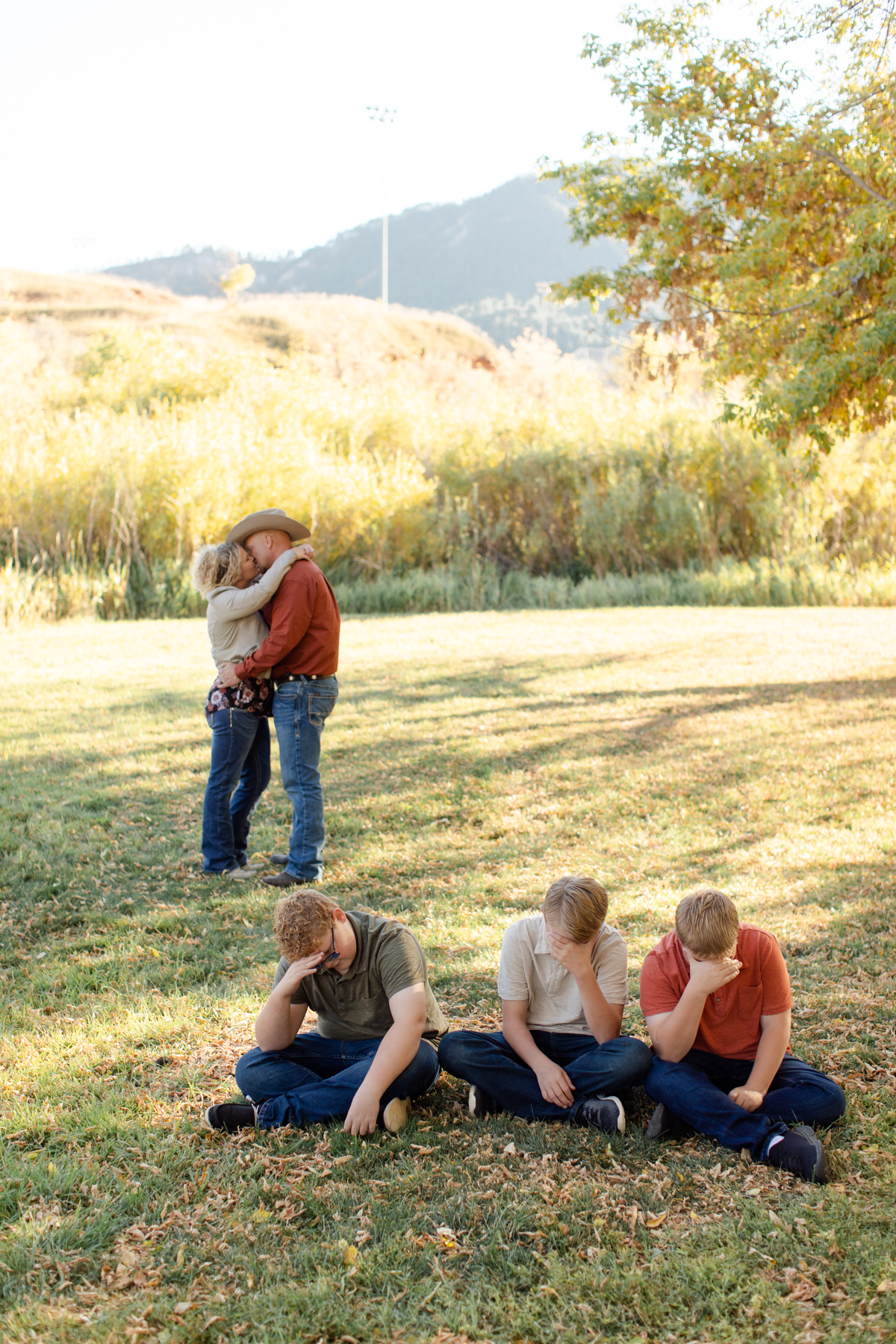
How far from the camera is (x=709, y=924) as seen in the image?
2852mm

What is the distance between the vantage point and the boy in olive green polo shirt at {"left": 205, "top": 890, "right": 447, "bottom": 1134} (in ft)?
9.75

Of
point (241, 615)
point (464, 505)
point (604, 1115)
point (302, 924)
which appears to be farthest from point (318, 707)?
point (464, 505)

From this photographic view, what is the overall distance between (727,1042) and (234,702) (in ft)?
9.86

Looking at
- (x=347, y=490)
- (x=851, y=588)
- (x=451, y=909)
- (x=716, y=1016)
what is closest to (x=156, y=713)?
(x=451, y=909)

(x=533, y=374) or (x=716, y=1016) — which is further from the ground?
(x=533, y=374)

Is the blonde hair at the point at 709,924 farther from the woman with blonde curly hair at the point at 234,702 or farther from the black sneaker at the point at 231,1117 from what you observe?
the woman with blonde curly hair at the point at 234,702

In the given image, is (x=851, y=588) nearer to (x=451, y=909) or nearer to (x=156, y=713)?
(x=156, y=713)

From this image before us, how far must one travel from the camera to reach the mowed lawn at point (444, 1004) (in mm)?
2361

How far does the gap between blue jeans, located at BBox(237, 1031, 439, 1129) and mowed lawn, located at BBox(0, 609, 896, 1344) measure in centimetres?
7

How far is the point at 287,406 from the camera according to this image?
23719 mm

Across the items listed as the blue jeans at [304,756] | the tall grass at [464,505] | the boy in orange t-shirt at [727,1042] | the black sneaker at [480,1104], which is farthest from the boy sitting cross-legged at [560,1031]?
the tall grass at [464,505]

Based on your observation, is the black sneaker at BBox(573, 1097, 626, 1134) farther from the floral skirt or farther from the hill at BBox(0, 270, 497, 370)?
the hill at BBox(0, 270, 497, 370)

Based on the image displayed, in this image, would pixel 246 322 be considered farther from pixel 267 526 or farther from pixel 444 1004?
pixel 444 1004

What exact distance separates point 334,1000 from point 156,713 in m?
6.01
